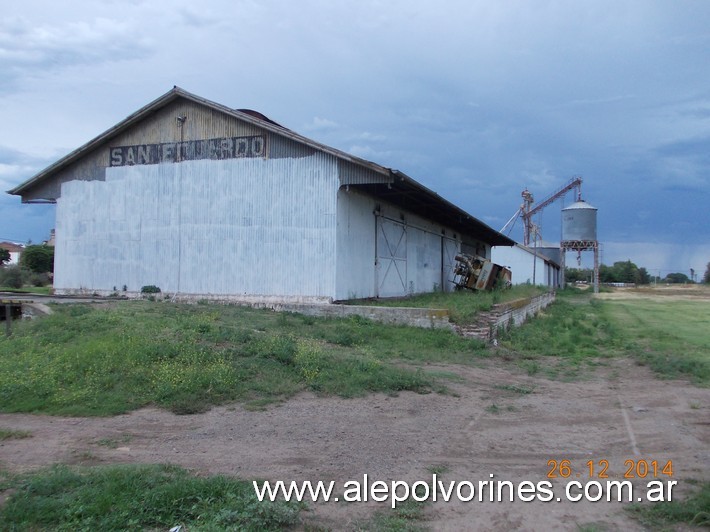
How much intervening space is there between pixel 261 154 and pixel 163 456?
14499mm

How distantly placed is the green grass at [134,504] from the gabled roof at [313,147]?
1288 cm

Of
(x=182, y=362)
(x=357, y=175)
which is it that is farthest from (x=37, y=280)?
(x=182, y=362)

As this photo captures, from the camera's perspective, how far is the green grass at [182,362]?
25.6ft

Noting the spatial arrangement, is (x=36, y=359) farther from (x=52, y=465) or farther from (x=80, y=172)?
(x=80, y=172)

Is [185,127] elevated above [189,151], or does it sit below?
above

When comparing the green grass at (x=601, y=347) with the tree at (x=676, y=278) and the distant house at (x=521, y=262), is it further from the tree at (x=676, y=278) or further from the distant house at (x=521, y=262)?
the tree at (x=676, y=278)

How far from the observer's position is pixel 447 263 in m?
30.9

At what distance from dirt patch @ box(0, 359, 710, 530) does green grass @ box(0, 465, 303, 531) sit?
16.7 inches

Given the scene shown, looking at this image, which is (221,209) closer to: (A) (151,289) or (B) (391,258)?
(A) (151,289)

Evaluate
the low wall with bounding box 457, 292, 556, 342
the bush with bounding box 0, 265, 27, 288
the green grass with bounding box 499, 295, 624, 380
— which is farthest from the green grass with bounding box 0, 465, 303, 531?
the bush with bounding box 0, 265, 27, 288

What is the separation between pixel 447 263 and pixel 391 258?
9513mm

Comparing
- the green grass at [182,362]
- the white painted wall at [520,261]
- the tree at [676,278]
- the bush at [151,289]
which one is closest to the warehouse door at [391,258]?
the green grass at [182,362]

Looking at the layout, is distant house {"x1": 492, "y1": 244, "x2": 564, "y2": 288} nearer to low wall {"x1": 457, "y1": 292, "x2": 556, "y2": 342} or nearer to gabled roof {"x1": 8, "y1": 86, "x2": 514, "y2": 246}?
gabled roof {"x1": 8, "y1": 86, "x2": 514, "y2": 246}

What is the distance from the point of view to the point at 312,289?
18000 millimetres
